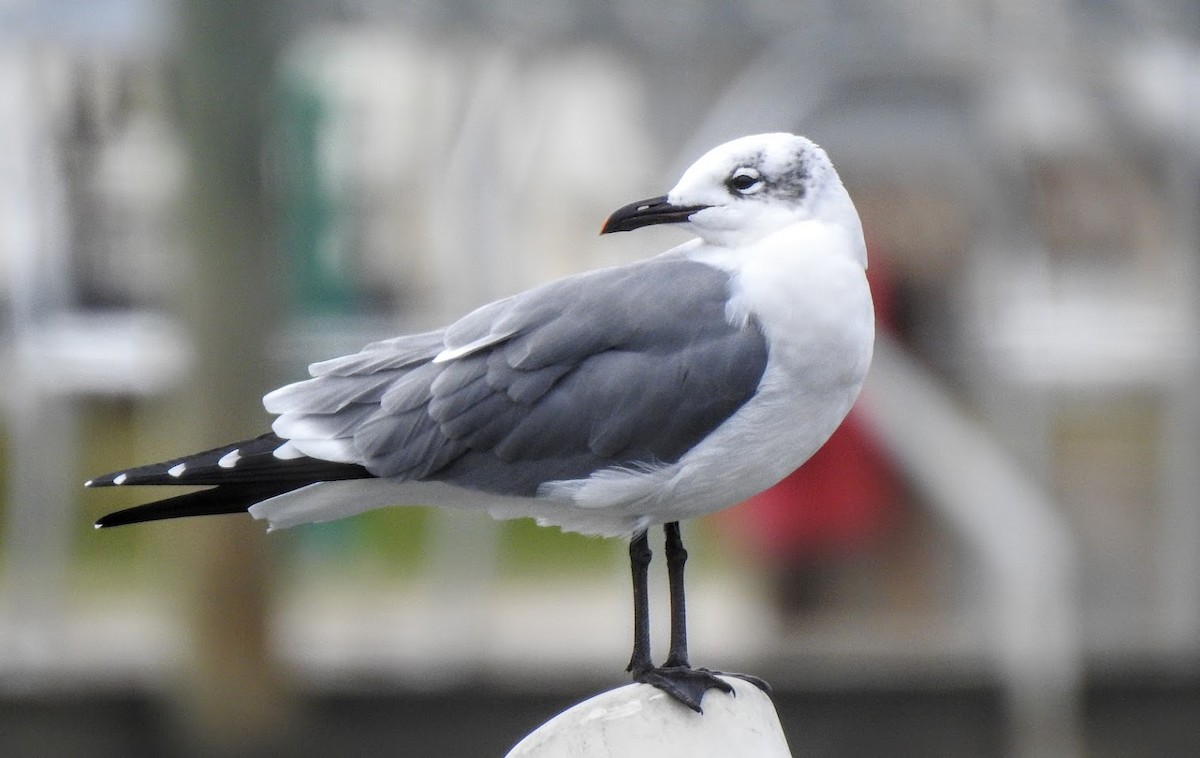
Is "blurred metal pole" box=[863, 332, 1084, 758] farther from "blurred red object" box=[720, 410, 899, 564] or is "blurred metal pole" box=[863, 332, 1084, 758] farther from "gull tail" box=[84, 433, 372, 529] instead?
"gull tail" box=[84, 433, 372, 529]

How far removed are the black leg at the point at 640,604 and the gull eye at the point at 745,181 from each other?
1.46 ft

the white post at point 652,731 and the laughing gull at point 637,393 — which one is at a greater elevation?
the laughing gull at point 637,393

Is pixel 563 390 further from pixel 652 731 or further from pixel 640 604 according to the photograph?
pixel 652 731

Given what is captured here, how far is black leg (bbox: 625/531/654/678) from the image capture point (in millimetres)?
2219

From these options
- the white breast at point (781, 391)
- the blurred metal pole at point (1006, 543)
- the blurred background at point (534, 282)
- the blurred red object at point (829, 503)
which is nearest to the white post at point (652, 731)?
the white breast at point (781, 391)

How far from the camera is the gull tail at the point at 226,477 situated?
2010 millimetres

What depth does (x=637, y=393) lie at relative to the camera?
2.17 metres

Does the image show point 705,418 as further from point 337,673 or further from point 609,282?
point 337,673

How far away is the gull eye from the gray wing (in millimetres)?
106

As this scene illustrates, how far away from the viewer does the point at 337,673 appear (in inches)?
252

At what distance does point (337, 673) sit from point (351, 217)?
2522mm

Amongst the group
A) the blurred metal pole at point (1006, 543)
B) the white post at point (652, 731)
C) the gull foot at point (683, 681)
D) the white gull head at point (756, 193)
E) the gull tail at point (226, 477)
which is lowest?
the blurred metal pole at point (1006, 543)

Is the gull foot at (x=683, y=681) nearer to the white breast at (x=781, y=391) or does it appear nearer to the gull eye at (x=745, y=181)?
the white breast at (x=781, y=391)

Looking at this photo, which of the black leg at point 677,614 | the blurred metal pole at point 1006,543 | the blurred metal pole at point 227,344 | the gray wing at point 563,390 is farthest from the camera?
the blurred metal pole at point 1006,543
